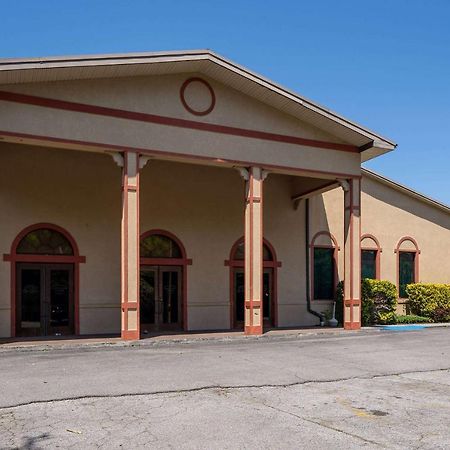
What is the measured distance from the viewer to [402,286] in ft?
82.8

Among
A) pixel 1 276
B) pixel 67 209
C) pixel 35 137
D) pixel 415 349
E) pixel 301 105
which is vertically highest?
pixel 301 105

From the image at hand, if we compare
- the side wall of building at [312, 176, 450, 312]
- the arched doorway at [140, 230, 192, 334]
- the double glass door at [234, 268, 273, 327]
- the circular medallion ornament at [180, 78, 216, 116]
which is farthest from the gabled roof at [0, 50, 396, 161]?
the double glass door at [234, 268, 273, 327]

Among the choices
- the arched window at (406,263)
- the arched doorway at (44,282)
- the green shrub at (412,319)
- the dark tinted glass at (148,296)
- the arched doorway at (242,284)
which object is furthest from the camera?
the arched window at (406,263)

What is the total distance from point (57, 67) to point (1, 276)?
640 cm

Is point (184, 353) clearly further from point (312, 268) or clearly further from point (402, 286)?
point (402, 286)

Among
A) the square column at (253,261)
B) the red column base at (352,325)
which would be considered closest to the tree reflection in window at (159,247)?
the square column at (253,261)

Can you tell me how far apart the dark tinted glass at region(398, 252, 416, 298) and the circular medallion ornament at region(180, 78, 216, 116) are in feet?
40.0

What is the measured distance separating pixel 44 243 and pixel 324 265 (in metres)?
10.9

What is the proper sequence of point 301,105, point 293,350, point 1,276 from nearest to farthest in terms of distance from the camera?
point 293,350, point 1,276, point 301,105

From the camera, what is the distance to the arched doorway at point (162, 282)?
19625mm

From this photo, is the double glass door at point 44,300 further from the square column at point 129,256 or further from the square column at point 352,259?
the square column at point 352,259

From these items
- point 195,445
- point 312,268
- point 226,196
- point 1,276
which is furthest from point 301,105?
point 195,445

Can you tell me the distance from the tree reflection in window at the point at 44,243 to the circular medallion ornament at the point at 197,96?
565 cm

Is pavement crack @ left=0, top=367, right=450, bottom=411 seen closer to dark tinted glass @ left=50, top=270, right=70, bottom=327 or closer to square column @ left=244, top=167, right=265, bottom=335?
square column @ left=244, top=167, right=265, bottom=335
